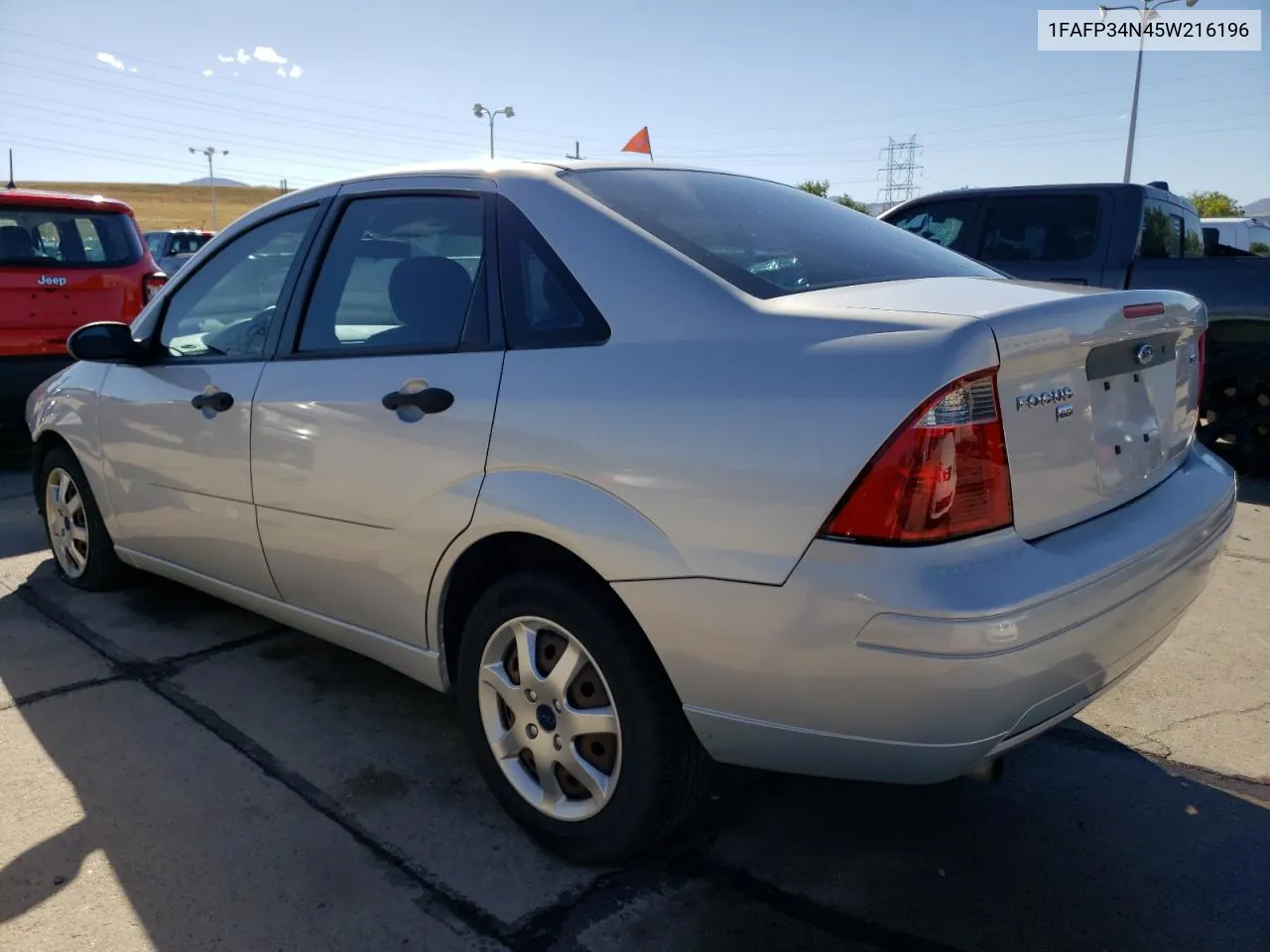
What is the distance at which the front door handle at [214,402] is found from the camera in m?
3.27

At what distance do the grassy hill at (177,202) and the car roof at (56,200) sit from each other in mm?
53961

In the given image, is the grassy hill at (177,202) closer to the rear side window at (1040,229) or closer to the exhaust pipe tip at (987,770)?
the rear side window at (1040,229)

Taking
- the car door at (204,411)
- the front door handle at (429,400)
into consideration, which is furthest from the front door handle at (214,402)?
the front door handle at (429,400)

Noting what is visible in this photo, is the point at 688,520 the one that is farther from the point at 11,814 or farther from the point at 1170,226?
the point at 1170,226

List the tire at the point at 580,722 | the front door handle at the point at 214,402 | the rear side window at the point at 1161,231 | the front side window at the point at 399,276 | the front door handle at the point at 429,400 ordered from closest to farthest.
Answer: the tire at the point at 580,722, the front door handle at the point at 429,400, the front side window at the point at 399,276, the front door handle at the point at 214,402, the rear side window at the point at 1161,231

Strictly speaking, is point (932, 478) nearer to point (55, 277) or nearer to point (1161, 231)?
point (1161, 231)

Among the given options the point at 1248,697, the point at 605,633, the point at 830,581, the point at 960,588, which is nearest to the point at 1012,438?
the point at 960,588

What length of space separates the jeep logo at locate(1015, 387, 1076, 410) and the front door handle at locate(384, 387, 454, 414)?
4.45 ft

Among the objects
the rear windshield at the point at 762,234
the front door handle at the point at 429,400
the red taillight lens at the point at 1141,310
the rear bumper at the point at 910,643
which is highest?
the rear windshield at the point at 762,234

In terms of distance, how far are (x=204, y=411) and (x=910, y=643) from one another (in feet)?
8.32

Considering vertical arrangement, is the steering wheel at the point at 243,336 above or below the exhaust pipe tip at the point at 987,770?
above

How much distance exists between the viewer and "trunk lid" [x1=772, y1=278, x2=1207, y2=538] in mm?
2018

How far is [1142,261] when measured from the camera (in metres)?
6.45

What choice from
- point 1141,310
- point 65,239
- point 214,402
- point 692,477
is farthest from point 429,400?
point 65,239
